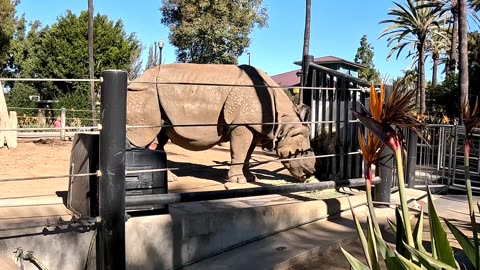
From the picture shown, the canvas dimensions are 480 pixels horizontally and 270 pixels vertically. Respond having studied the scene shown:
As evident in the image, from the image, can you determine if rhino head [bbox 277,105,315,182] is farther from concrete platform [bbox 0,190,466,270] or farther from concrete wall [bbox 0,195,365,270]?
concrete wall [bbox 0,195,365,270]

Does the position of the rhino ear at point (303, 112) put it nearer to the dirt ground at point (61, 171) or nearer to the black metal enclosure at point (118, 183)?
the dirt ground at point (61, 171)

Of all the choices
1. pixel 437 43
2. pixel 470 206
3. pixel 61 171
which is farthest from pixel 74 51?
pixel 470 206

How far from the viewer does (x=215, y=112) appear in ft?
24.1

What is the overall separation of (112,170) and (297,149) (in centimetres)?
425

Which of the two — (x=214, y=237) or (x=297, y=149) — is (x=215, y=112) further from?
(x=214, y=237)

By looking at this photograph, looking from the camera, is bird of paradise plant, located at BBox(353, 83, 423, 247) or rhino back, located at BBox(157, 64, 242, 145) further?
rhino back, located at BBox(157, 64, 242, 145)

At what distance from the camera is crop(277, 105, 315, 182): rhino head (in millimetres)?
6953

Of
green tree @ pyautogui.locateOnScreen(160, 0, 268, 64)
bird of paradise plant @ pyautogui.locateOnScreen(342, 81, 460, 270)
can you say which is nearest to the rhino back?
bird of paradise plant @ pyautogui.locateOnScreen(342, 81, 460, 270)

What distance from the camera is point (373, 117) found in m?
1.94

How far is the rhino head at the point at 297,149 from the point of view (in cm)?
695

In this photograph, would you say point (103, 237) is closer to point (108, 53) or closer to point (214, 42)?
point (214, 42)

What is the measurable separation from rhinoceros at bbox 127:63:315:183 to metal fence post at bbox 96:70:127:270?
4.02 m

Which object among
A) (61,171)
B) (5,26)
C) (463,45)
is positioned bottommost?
(61,171)

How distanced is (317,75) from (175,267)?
Result: 411 centimetres
